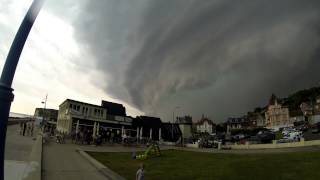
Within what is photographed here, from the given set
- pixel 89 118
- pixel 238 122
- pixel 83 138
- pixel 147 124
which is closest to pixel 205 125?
pixel 238 122

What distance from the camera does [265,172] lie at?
1797cm

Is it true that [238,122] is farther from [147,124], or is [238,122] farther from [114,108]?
[114,108]

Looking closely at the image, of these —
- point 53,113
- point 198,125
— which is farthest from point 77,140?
point 198,125

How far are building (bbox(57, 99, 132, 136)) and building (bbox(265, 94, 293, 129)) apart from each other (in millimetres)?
88396

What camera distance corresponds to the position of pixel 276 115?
152250 mm

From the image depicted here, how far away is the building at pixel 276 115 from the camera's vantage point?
488 ft

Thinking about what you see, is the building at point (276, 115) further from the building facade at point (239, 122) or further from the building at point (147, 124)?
the building at point (147, 124)

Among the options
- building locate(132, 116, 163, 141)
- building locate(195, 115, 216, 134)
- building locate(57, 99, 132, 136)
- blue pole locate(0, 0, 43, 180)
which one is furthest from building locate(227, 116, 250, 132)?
blue pole locate(0, 0, 43, 180)

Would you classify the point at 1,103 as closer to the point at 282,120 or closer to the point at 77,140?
the point at 77,140

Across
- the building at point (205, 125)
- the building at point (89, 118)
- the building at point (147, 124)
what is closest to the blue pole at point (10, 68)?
the building at point (89, 118)

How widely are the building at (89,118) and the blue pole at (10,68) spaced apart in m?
56.8

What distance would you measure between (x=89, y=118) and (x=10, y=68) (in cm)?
6498

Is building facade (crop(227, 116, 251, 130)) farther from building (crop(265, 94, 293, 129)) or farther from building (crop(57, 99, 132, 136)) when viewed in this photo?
building (crop(57, 99, 132, 136))

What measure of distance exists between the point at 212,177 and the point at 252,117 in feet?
572
